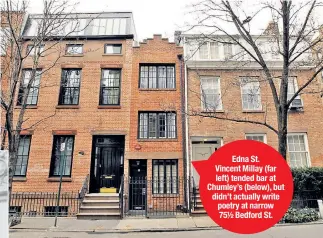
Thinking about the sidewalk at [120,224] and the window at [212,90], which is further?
the window at [212,90]

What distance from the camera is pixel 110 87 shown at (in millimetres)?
13766

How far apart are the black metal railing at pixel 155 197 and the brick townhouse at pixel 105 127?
5cm

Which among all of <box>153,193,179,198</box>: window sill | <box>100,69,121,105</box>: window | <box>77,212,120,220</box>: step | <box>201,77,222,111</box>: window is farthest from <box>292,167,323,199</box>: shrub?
<box>100,69,121,105</box>: window

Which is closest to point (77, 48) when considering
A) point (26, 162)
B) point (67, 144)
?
point (67, 144)

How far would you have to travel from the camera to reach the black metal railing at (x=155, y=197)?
38.3ft

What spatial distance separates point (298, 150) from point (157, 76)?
8164mm

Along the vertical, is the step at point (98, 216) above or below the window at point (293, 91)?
below

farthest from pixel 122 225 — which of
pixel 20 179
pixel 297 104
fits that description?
pixel 297 104

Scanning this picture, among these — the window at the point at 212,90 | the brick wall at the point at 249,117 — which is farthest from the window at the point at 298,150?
the window at the point at 212,90

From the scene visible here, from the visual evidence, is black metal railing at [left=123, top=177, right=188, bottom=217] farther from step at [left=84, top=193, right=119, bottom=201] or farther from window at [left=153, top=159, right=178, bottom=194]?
step at [left=84, top=193, right=119, bottom=201]

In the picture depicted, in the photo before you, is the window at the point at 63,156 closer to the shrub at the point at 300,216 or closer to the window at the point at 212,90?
the window at the point at 212,90

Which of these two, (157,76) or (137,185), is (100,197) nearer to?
(137,185)

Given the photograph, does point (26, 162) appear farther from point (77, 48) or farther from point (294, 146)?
point (294, 146)

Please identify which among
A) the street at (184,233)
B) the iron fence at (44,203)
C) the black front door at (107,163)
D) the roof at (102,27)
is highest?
the roof at (102,27)
